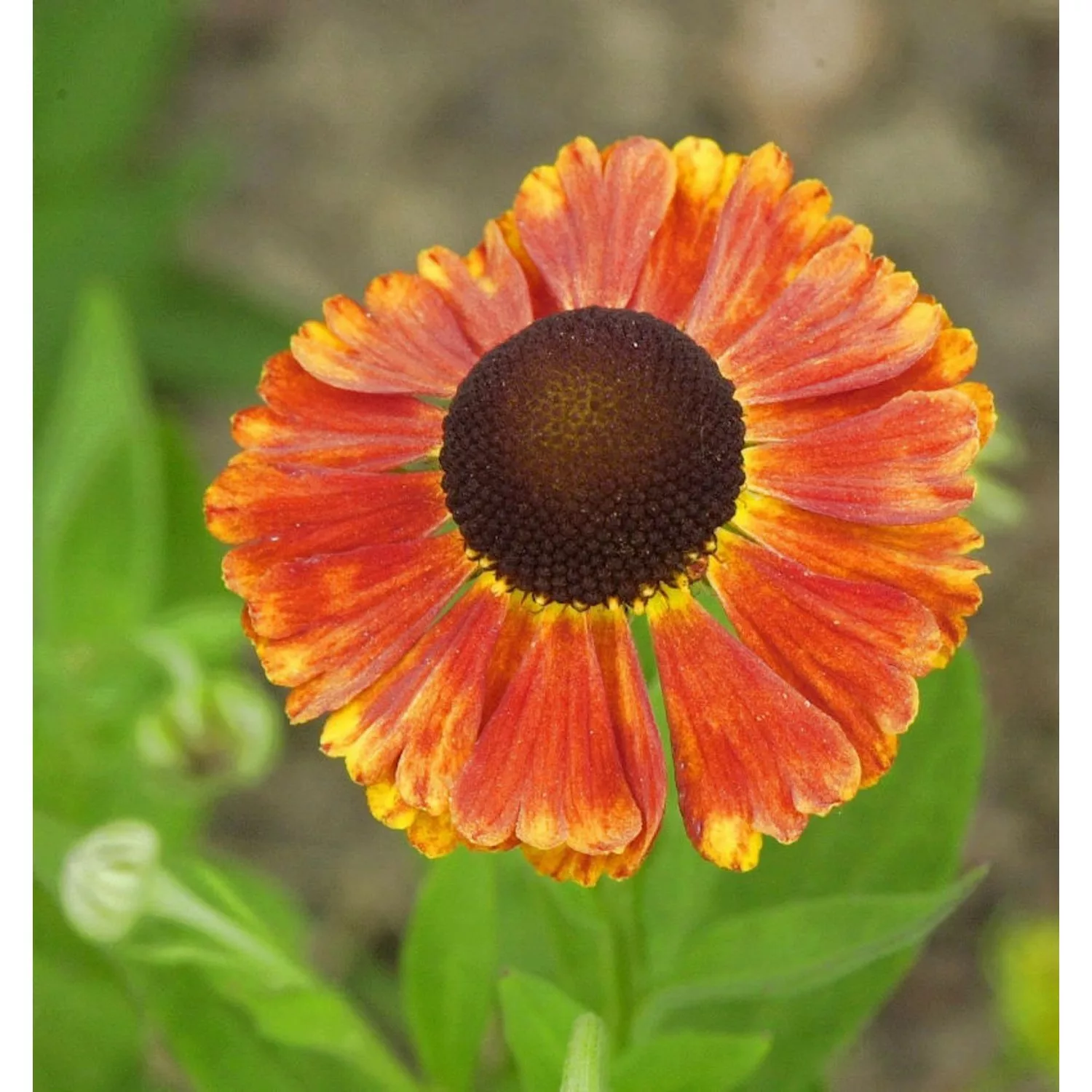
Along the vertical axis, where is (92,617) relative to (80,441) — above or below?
below

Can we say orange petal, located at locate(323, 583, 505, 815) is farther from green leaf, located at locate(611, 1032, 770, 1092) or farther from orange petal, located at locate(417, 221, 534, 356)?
green leaf, located at locate(611, 1032, 770, 1092)

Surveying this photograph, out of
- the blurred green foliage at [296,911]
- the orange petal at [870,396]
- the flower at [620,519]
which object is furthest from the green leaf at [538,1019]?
the orange petal at [870,396]

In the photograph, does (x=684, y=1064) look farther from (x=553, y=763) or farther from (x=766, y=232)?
(x=766, y=232)

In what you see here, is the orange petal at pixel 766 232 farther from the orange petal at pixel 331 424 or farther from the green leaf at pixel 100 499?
the green leaf at pixel 100 499

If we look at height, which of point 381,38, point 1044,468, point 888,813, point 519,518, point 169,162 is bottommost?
point 888,813

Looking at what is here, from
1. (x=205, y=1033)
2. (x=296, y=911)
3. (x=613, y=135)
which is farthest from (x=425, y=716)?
(x=613, y=135)

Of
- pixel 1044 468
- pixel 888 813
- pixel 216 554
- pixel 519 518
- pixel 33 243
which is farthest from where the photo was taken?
pixel 1044 468
